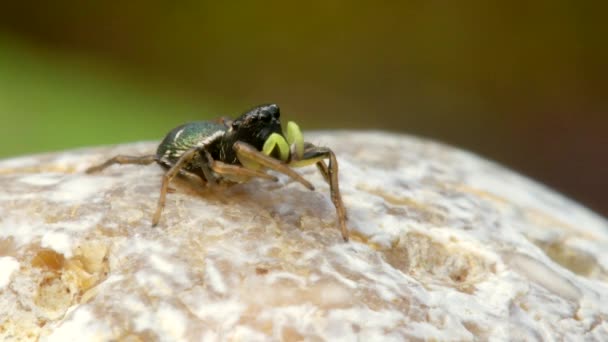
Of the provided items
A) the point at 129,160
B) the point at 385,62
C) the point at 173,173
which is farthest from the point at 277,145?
the point at 385,62

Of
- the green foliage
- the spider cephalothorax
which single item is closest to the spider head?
the spider cephalothorax

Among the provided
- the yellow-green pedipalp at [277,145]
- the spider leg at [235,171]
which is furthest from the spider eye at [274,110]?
the spider leg at [235,171]

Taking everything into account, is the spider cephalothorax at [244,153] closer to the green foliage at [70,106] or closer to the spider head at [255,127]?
the spider head at [255,127]

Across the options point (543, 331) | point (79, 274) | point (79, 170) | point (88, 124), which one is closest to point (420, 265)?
point (543, 331)

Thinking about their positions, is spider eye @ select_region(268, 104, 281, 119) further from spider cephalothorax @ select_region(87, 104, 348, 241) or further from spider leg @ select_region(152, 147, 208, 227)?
spider leg @ select_region(152, 147, 208, 227)

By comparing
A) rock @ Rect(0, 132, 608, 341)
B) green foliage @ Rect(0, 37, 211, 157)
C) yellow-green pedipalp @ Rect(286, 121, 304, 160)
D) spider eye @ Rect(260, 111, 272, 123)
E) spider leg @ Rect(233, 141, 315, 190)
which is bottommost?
green foliage @ Rect(0, 37, 211, 157)

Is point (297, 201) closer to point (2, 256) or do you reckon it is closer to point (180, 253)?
point (180, 253)
